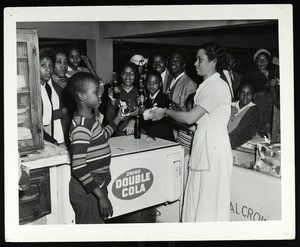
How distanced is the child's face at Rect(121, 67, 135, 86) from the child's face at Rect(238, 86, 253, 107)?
19.1 inches

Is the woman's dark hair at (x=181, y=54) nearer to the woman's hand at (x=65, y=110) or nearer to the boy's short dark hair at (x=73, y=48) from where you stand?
the boy's short dark hair at (x=73, y=48)

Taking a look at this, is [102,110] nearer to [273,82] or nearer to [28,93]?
[28,93]

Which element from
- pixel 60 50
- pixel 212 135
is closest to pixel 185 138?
pixel 212 135

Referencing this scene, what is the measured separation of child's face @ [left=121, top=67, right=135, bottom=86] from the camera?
5.70 feet

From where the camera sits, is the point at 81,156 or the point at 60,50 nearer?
the point at 81,156

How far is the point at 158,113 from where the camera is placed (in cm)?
174

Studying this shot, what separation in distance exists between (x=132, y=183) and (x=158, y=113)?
13.1 inches

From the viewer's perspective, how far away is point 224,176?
A: 5.44 feet

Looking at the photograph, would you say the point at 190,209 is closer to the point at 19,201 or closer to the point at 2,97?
the point at 19,201

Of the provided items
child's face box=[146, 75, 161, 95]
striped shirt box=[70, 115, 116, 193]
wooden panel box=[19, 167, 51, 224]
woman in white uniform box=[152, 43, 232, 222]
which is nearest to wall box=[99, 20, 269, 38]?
woman in white uniform box=[152, 43, 232, 222]

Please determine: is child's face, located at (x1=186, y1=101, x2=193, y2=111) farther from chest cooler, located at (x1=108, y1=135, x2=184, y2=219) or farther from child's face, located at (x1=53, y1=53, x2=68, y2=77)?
child's face, located at (x1=53, y1=53, x2=68, y2=77)

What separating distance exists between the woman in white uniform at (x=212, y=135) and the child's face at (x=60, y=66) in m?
0.53

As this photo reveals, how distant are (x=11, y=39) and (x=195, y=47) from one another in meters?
0.78
